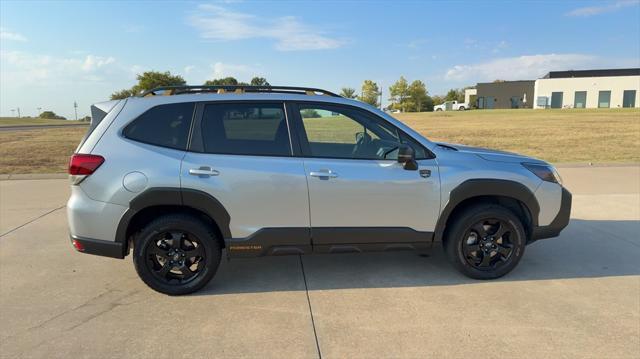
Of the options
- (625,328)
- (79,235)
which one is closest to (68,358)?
(79,235)

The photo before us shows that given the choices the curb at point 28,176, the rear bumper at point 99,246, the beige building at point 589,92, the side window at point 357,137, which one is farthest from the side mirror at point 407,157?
the beige building at point 589,92

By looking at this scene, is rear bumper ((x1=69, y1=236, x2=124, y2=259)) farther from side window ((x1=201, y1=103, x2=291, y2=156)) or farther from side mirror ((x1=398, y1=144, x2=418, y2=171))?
side mirror ((x1=398, y1=144, x2=418, y2=171))

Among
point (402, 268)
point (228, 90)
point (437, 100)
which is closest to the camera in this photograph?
point (228, 90)

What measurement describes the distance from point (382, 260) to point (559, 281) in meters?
1.71

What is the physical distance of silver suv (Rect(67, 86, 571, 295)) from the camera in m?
3.71

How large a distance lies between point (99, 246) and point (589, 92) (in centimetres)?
8304

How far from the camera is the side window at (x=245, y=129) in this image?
3840 millimetres

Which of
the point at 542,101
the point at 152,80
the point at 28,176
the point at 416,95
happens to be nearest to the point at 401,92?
the point at 416,95

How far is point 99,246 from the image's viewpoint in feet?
12.4

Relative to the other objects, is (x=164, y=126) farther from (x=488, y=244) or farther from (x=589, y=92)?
(x=589, y=92)

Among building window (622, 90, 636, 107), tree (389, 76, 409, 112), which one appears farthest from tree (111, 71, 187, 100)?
building window (622, 90, 636, 107)

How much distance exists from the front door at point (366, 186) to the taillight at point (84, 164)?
174 centimetres

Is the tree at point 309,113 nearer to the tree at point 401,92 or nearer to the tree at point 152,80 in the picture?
the tree at point 152,80

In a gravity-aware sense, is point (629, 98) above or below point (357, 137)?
above
